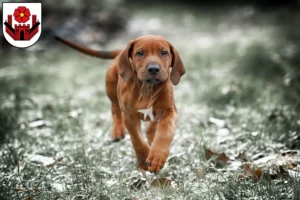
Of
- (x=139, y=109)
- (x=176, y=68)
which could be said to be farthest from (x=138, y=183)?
(x=176, y=68)

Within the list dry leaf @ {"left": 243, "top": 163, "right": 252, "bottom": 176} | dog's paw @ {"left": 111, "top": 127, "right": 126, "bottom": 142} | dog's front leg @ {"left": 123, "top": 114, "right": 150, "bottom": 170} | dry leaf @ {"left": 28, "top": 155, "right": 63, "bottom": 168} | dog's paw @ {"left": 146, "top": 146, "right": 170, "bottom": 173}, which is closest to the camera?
dog's paw @ {"left": 146, "top": 146, "right": 170, "bottom": 173}

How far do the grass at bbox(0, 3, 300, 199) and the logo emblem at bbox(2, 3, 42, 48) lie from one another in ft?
3.42

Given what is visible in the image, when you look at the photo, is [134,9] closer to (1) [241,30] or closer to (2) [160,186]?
(1) [241,30]

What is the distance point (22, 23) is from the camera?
440cm

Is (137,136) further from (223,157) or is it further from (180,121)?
(180,121)

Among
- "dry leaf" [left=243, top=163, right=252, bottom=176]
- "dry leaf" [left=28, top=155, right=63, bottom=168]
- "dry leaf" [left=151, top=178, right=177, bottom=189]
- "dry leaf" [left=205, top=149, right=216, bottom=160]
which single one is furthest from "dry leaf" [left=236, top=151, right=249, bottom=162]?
"dry leaf" [left=28, top=155, right=63, bottom=168]

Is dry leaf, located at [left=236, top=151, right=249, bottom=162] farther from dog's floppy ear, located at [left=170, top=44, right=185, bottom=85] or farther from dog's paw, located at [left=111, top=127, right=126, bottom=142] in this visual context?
dog's paw, located at [left=111, top=127, right=126, bottom=142]

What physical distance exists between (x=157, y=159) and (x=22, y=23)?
213 centimetres

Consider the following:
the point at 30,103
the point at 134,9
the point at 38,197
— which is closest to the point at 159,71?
the point at 38,197

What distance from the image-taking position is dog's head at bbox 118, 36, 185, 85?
321 cm

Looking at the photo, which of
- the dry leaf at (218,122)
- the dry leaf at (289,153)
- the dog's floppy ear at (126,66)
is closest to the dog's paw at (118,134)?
the dry leaf at (218,122)

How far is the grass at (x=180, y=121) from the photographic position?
3.26m

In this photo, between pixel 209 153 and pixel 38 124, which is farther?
pixel 38 124

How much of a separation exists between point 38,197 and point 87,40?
7.65 meters
